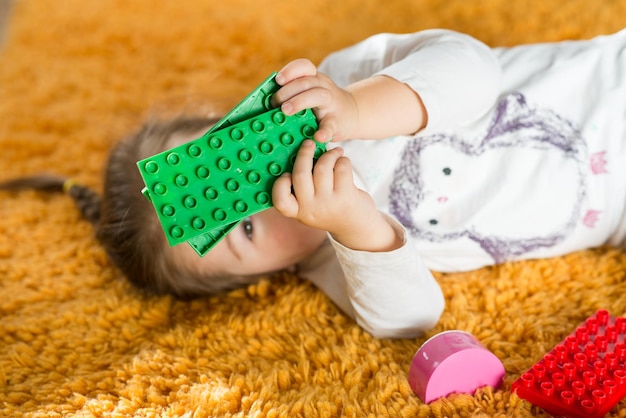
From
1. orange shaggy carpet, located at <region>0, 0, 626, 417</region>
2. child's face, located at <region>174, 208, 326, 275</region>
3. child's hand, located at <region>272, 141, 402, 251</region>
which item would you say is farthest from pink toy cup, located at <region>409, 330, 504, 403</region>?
child's face, located at <region>174, 208, 326, 275</region>

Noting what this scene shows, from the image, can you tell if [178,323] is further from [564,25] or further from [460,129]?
[564,25]

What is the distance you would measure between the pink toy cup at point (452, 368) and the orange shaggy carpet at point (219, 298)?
1cm

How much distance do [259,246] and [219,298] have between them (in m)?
0.11

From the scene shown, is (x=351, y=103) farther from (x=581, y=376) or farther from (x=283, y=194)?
(x=581, y=376)

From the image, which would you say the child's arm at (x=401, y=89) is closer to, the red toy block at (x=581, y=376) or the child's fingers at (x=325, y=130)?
the child's fingers at (x=325, y=130)

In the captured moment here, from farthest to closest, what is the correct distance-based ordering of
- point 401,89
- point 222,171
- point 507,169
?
point 507,169, point 401,89, point 222,171

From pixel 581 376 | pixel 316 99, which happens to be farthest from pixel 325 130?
pixel 581 376

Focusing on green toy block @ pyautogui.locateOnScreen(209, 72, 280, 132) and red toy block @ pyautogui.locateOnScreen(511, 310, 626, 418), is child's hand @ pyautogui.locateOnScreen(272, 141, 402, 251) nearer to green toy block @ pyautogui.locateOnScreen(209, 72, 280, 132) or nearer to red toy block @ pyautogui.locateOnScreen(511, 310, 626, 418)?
green toy block @ pyautogui.locateOnScreen(209, 72, 280, 132)

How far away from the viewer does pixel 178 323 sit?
87 cm

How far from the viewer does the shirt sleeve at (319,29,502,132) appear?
778 millimetres

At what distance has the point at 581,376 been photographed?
0.66 meters

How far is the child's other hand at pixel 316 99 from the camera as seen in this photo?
0.62 meters

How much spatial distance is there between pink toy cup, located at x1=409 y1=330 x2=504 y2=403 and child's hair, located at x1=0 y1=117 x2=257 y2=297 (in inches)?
12.4

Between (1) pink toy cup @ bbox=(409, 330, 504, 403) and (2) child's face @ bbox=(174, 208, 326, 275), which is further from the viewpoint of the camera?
(2) child's face @ bbox=(174, 208, 326, 275)
